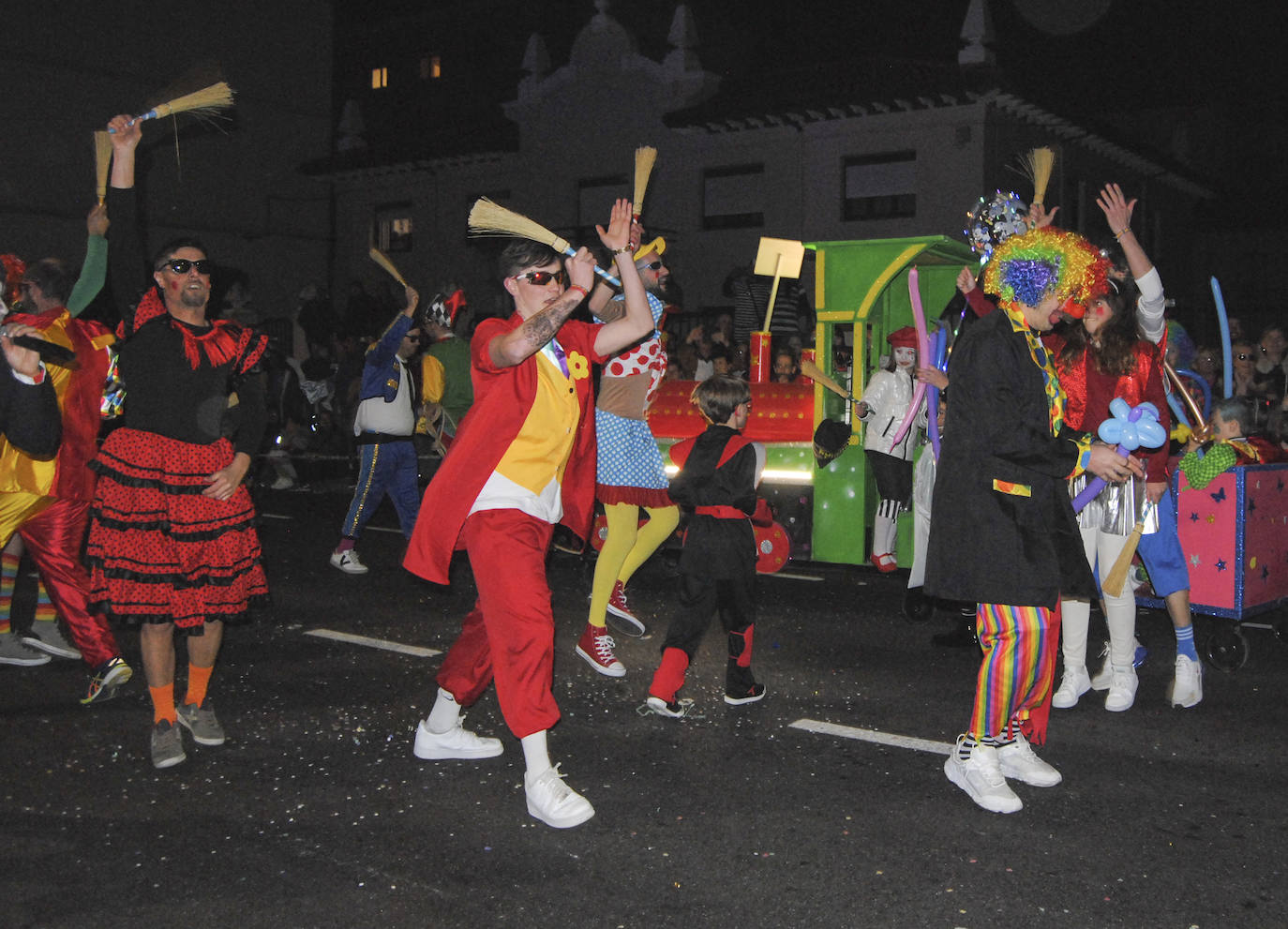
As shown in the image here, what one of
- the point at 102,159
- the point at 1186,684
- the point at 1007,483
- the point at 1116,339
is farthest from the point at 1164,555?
the point at 102,159

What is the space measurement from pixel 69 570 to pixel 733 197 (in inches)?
777

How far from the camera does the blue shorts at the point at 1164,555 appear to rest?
5.64 m

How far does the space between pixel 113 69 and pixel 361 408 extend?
2012cm

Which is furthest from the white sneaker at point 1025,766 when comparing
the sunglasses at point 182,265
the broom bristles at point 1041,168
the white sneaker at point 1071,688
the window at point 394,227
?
the window at point 394,227

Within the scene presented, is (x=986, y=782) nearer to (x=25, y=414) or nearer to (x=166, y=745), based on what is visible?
(x=166, y=745)

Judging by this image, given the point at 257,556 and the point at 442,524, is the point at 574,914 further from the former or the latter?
the point at 257,556

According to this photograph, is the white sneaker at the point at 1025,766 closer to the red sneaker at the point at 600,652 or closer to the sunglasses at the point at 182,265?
the red sneaker at the point at 600,652

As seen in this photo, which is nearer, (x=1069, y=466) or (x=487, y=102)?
(x=1069, y=466)

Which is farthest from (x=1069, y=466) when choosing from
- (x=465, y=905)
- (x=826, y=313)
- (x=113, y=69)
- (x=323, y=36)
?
(x=323, y=36)

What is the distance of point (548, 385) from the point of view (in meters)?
4.31

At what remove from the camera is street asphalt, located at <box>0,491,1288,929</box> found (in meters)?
3.54

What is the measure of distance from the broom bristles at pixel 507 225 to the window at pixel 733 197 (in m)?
20.0

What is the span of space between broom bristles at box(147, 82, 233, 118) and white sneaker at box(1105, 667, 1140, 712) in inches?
194

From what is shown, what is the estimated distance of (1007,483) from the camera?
428 centimetres
